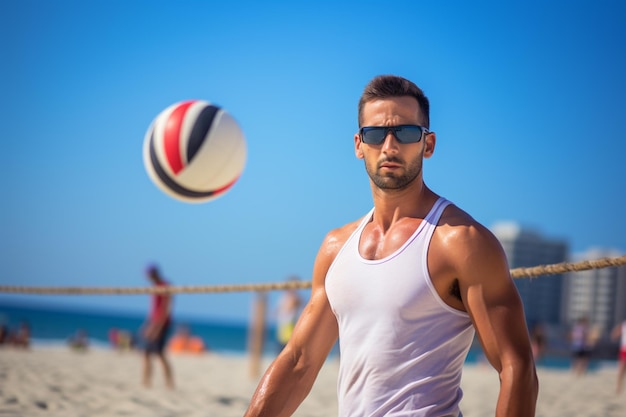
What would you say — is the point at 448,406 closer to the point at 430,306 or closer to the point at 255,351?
the point at 430,306

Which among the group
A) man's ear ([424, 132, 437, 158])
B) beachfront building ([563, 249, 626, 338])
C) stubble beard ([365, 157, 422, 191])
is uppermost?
man's ear ([424, 132, 437, 158])

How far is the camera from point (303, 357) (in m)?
2.42

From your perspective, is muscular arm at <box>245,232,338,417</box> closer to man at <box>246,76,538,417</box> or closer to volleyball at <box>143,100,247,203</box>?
man at <box>246,76,538,417</box>

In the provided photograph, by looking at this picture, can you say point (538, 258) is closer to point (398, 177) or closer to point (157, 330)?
point (157, 330)

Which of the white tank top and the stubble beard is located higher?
the stubble beard

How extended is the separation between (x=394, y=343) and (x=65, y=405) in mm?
4762

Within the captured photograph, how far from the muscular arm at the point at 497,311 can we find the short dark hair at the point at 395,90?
1.45 feet

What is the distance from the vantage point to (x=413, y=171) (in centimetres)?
221

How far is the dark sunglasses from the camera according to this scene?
216cm

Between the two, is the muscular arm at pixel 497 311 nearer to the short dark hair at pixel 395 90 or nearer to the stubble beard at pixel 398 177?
the stubble beard at pixel 398 177

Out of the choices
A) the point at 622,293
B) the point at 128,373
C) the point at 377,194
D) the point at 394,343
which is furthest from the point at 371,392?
the point at 622,293

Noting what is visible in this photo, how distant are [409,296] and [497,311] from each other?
0.84ft

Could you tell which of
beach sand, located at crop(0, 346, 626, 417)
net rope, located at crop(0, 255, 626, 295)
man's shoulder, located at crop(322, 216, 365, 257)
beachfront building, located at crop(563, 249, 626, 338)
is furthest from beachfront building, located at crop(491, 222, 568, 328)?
man's shoulder, located at crop(322, 216, 365, 257)

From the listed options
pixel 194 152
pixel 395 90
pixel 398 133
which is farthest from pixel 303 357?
pixel 194 152
